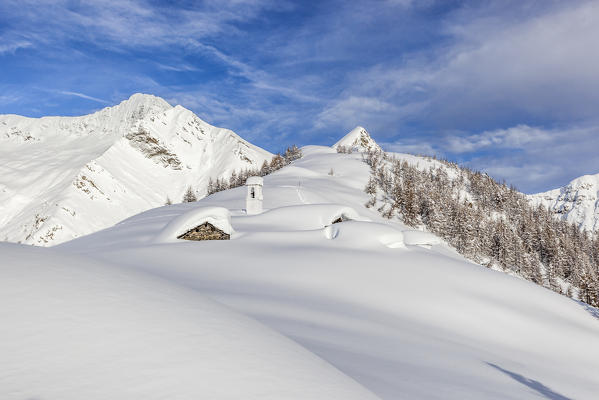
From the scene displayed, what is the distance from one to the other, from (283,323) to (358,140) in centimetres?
12913

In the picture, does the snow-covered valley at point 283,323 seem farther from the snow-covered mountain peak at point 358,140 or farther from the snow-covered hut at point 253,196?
the snow-covered mountain peak at point 358,140

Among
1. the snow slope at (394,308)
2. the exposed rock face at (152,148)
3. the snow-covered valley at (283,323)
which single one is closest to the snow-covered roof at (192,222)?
the snow-covered valley at (283,323)

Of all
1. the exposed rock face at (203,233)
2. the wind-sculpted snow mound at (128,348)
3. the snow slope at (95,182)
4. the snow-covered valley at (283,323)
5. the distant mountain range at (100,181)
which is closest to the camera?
the wind-sculpted snow mound at (128,348)

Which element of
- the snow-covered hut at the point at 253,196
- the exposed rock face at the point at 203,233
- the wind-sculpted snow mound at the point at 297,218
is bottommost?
the exposed rock face at the point at 203,233

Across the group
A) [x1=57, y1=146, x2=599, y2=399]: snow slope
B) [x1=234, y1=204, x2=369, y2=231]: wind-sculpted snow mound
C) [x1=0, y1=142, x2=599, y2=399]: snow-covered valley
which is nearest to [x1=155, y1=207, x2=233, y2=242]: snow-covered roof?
[x1=0, y1=142, x2=599, y2=399]: snow-covered valley

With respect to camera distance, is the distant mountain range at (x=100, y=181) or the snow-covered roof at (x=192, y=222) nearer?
the snow-covered roof at (x=192, y=222)

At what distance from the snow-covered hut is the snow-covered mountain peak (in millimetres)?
105402

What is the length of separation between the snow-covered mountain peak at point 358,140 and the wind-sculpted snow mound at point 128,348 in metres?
126

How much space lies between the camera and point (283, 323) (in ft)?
20.3

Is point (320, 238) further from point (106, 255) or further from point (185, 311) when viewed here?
point (185, 311)

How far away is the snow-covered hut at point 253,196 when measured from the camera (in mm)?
24375

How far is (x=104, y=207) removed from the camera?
13938cm

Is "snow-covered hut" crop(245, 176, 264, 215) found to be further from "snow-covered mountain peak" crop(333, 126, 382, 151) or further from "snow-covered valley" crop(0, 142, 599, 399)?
"snow-covered mountain peak" crop(333, 126, 382, 151)

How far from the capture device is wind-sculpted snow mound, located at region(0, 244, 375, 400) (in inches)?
88.7
